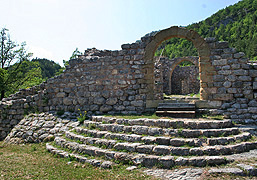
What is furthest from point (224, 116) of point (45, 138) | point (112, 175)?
point (45, 138)

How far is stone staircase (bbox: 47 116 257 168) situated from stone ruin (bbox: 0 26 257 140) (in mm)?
1728

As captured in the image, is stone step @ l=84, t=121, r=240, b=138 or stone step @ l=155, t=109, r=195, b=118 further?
stone step @ l=155, t=109, r=195, b=118

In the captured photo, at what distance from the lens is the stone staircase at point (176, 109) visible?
7.81 m

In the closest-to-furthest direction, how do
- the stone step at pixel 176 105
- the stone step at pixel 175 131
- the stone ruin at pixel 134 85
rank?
the stone step at pixel 175 131
the stone ruin at pixel 134 85
the stone step at pixel 176 105

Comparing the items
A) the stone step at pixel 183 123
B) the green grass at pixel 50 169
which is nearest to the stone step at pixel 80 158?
the green grass at pixel 50 169

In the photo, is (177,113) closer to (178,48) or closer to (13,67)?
(13,67)

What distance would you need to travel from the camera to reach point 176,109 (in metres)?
8.22

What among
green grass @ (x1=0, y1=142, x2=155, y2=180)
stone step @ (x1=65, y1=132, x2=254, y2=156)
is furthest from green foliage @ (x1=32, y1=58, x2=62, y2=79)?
stone step @ (x1=65, y1=132, x2=254, y2=156)

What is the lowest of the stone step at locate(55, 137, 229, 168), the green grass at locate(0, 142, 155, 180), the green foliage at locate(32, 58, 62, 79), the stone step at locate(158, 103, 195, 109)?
the green grass at locate(0, 142, 155, 180)

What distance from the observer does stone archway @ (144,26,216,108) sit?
8305 millimetres

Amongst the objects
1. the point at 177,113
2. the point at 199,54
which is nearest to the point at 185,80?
the point at 199,54

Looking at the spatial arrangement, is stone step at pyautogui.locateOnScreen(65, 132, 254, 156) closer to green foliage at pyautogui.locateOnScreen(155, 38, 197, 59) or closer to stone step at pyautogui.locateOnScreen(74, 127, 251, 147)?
stone step at pyautogui.locateOnScreen(74, 127, 251, 147)

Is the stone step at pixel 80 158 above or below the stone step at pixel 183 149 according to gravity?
below

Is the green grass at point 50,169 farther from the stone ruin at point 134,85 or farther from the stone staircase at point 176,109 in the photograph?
the stone ruin at point 134,85
